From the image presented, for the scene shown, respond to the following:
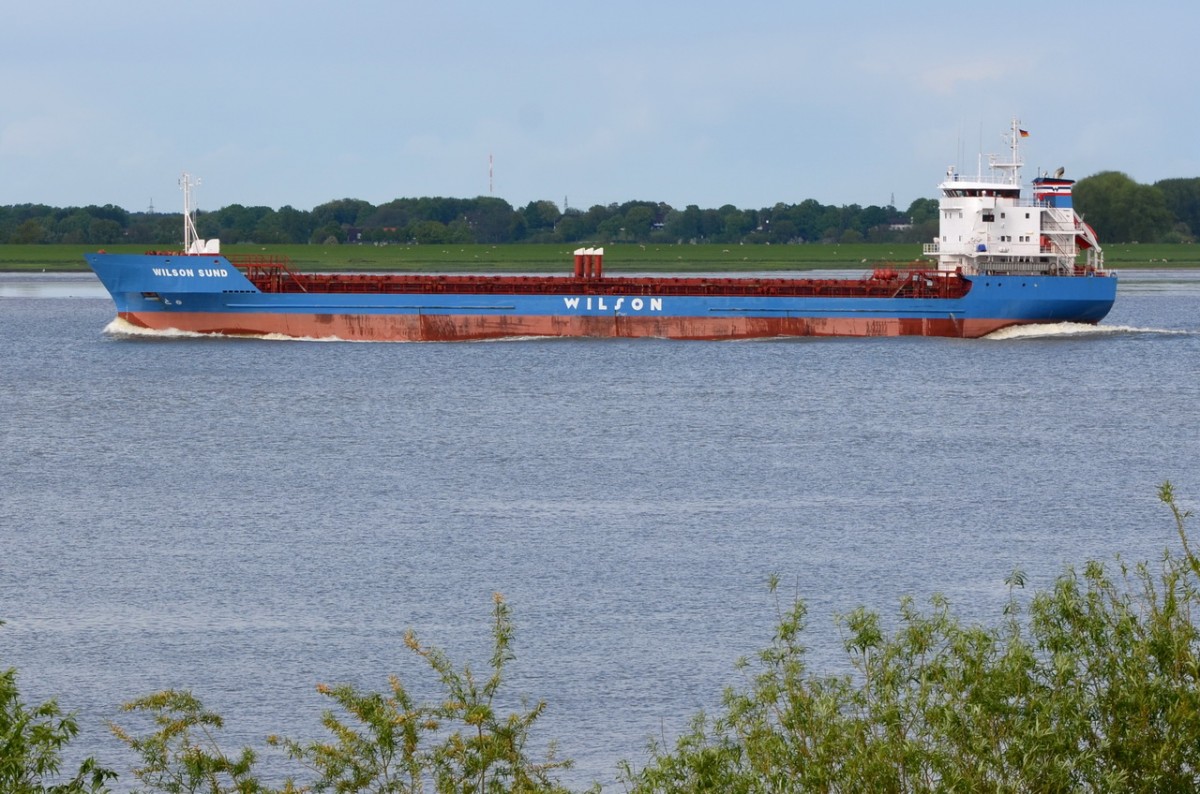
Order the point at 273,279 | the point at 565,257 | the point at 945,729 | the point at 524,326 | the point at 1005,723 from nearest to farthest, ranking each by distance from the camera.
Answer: the point at 945,729 → the point at 1005,723 → the point at 273,279 → the point at 524,326 → the point at 565,257

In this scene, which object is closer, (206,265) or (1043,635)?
(1043,635)

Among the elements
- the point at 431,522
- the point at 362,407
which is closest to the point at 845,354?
the point at 362,407

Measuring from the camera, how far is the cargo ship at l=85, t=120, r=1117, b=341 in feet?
170

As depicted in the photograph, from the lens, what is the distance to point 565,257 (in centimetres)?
14500

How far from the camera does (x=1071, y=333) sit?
53750 millimetres

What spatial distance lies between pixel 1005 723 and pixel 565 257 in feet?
444

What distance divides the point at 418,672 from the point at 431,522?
795 centimetres

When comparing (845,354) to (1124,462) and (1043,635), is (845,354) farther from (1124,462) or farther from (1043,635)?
(1043,635)

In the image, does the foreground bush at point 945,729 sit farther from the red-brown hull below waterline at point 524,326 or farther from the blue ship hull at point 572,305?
the red-brown hull below waterline at point 524,326

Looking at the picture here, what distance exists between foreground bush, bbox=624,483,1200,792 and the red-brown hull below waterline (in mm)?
41942

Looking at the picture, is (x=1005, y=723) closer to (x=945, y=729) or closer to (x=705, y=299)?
(x=945, y=729)

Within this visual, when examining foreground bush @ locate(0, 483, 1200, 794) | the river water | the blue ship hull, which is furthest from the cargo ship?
foreground bush @ locate(0, 483, 1200, 794)

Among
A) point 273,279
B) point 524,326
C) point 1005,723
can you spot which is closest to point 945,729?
point 1005,723

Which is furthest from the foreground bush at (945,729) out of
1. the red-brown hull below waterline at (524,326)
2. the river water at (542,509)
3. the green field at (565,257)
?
the green field at (565,257)
